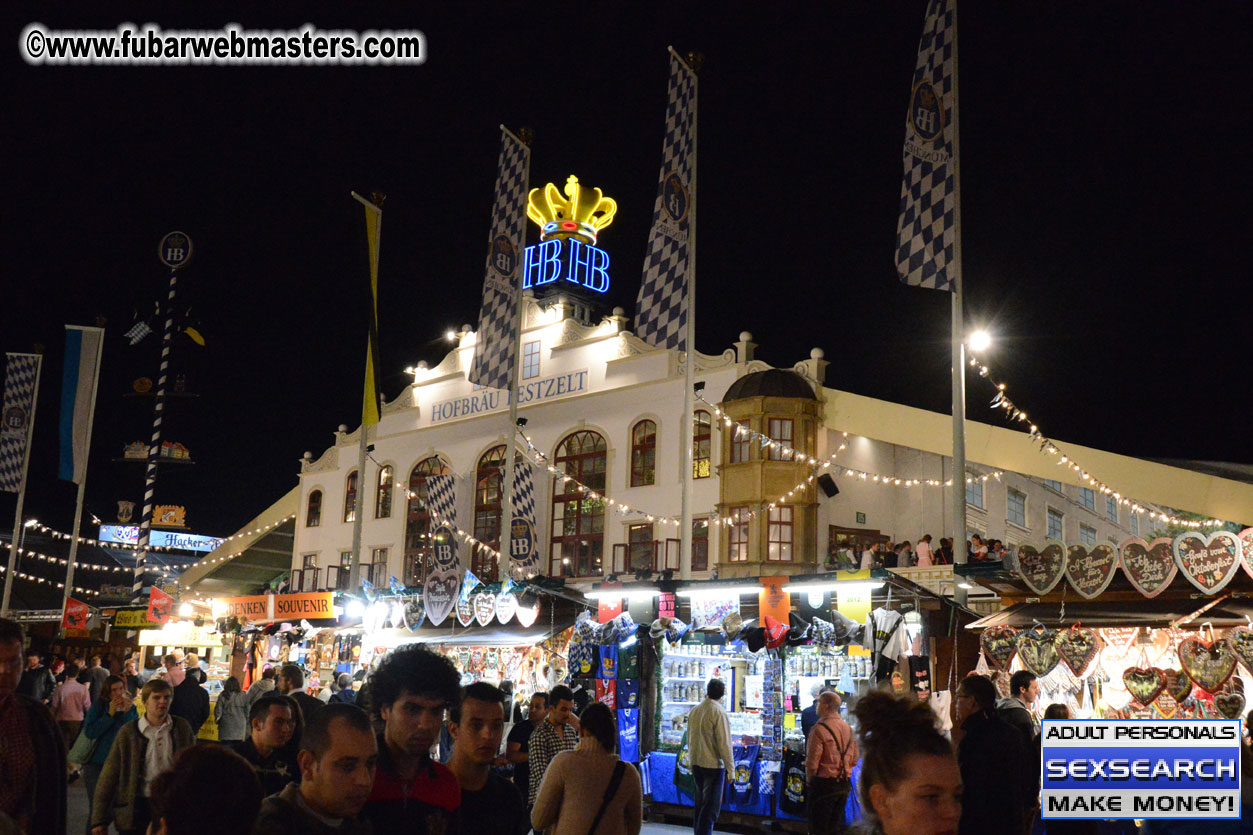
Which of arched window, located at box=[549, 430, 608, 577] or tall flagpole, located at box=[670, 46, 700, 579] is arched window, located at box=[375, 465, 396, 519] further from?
tall flagpole, located at box=[670, 46, 700, 579]

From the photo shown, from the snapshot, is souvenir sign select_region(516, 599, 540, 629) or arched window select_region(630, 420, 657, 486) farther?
arched window select_region(630, 420, 657, 486)

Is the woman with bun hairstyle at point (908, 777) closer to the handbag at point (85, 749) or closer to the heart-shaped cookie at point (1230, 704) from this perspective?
the handbag at point (85, 749)

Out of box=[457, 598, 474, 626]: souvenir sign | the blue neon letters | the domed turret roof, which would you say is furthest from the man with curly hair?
the blue neon letters

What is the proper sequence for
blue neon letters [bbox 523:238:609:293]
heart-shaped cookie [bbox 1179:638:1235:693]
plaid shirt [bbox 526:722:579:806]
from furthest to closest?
blue neon letters [bbox 523:238:609:293]
heart-shaped cookie [bbox 1179:638:1235:693]
plaid shirt [bbox 526:722:579:806]

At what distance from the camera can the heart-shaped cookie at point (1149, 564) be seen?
36.5ft

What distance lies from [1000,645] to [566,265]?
20291 millimetres

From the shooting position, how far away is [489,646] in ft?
61.9

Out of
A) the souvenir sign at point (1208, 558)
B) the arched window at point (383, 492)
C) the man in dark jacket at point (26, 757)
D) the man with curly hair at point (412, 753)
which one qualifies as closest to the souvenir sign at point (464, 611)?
the souvenir sign at point (1208, 558)

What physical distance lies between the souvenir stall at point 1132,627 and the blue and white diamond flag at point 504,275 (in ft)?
28.4

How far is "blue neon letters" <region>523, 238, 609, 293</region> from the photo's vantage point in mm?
30000

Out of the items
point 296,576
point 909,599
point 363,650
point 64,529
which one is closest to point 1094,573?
point 909,599

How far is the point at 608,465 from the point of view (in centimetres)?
2698

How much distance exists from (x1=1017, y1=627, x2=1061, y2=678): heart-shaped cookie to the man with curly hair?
933 centimetres

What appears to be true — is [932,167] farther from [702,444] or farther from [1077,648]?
[702,444]
